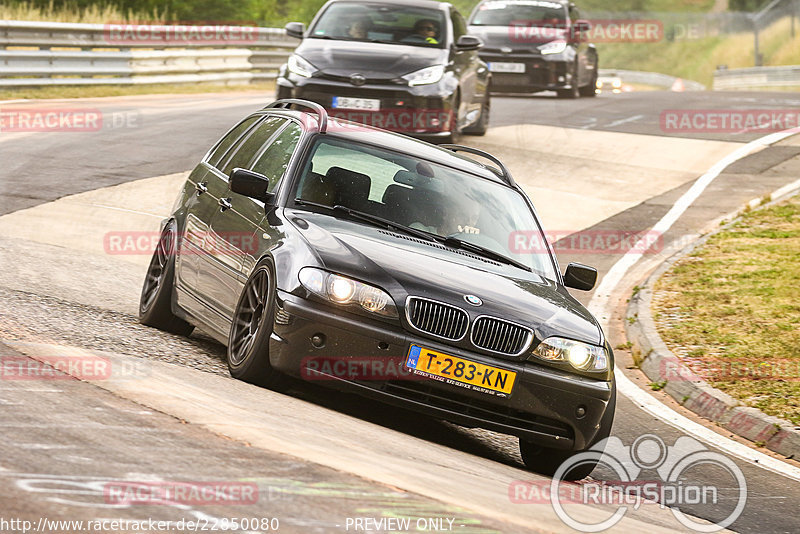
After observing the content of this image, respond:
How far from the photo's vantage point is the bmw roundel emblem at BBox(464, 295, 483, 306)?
22.0 feet

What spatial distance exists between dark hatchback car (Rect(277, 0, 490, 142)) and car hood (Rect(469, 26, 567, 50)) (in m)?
8.52

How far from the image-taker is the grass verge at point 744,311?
962 centimetres

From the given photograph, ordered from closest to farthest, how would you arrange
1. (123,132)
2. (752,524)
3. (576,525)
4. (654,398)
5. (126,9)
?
1. (576,525)
2. (752,524)
3. (654,398)
4. (123,132)
5. (126,9)

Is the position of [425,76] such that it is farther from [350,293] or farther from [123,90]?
[123,90]

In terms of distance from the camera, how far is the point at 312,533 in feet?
13.8

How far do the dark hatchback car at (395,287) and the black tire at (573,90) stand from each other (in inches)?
779

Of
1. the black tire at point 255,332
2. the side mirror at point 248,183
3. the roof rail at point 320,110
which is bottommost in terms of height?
the black tire at point 255,332

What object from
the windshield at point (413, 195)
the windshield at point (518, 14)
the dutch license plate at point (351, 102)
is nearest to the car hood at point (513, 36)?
the windshield at point (518, 14)

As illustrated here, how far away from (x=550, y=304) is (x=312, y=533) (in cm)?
322

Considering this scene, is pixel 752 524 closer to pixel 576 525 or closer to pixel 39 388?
pixel 576 525

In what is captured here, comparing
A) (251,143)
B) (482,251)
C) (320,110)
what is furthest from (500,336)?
(251,143)

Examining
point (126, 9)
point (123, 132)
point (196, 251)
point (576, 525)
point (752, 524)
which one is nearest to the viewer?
point (576, 525)

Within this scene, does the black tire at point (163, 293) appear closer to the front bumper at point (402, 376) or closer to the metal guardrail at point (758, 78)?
the front bumper at point (402, 376)

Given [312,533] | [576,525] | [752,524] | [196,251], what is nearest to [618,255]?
[196,251]
